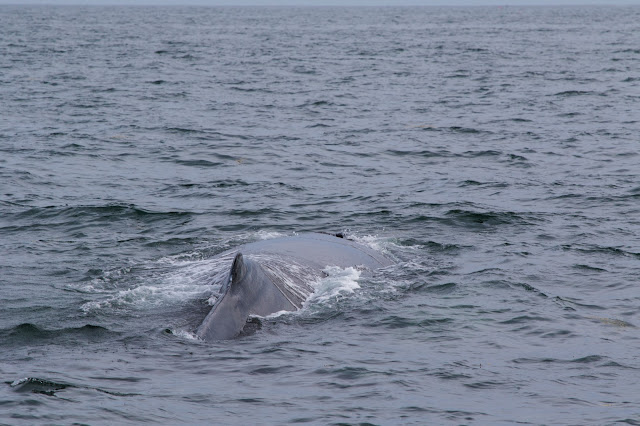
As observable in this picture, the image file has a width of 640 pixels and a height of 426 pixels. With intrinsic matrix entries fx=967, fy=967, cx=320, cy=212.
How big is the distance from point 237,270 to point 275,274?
154 cm


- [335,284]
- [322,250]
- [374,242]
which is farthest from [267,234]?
[335,284]

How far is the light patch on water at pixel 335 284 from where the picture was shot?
41.1 feet

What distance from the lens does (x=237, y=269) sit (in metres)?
10.7

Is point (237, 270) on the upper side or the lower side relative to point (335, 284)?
upper

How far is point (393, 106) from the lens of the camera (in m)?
35.5

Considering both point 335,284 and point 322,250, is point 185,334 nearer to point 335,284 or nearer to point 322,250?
point 335,284

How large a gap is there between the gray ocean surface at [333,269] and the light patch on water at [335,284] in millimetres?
50

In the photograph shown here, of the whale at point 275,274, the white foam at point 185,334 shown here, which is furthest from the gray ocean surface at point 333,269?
the whale at point 275,274

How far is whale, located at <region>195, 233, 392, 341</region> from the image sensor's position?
10.8 m

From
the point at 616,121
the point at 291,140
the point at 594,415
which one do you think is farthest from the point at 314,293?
the point at 616,121

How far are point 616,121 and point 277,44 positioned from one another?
45898mm

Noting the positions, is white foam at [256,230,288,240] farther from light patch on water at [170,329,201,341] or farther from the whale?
light patch on water at [170,329,201,341]

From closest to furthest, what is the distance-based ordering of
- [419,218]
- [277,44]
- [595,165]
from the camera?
[419,218], [595,165], [277,44]

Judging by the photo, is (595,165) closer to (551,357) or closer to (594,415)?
(551,357)
